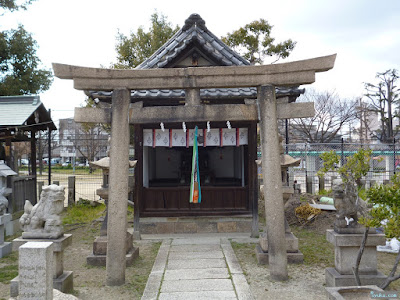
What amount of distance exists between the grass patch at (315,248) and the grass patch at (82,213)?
7537mm

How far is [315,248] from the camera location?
26.2ft

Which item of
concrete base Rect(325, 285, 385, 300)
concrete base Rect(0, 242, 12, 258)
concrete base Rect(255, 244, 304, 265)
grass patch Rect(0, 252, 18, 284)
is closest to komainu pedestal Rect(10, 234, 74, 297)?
grass patch Rect(0, 252, 18, 284)

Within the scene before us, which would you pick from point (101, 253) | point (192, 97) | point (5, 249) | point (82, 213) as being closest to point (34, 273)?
point (101, 253)

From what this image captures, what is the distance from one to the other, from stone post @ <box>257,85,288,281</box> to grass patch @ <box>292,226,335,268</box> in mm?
1596

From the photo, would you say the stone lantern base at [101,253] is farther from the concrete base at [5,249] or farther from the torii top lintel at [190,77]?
the torii top lintel at [190,77]

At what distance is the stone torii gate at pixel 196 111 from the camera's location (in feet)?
18.1

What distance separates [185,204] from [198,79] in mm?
5031

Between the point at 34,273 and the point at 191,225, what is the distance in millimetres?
6087

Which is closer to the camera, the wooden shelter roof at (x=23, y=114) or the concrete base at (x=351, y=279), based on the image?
the concrete base at (x=351, y=279)

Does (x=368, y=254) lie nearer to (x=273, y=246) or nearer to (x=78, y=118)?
(x=273, y=246)

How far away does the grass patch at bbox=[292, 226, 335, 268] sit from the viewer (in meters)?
6.89

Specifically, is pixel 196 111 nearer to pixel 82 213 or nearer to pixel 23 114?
pixel 23 114

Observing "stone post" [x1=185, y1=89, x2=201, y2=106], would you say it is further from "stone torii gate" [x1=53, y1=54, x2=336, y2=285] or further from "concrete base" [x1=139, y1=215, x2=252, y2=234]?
"concrete base" [x1=139, y1=215, x2=252, y2=234]

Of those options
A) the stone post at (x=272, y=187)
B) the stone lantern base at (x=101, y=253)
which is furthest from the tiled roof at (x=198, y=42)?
the stone lantern base at (x=101, y=253)
